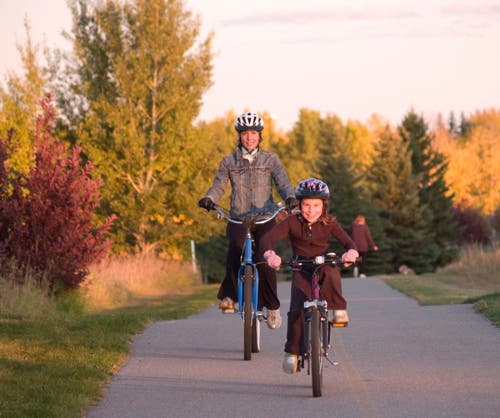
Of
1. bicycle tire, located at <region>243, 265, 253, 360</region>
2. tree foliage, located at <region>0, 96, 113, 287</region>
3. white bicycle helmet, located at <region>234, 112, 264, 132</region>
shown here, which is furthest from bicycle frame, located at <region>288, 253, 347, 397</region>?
tree foliage, located at <region>0, 96, 113, 287</region>

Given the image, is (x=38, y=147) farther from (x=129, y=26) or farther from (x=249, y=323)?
(x=129, y=26)

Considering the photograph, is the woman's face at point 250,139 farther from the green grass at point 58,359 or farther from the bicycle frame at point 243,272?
the green grass at point 58,359

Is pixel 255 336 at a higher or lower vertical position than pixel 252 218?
lower

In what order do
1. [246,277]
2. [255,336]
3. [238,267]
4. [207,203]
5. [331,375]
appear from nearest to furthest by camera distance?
[331,375] < [246,277] < [207,203] < [255,336] < [238,267]

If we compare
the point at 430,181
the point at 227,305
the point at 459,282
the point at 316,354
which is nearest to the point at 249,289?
the point at 227,305

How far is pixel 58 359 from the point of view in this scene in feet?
34.9

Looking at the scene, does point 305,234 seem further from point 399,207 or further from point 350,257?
point 399,207

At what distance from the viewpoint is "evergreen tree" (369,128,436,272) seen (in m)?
58.2

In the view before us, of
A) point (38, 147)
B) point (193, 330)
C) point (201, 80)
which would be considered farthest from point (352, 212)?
point (193, 330)

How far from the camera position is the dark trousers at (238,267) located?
36.5 ft

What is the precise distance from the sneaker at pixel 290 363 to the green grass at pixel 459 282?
968 centimetres

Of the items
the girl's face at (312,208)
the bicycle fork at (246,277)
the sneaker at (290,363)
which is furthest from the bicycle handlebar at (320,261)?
the bicycle fork at (246,277)

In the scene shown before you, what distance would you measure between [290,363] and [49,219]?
1054 centimetres

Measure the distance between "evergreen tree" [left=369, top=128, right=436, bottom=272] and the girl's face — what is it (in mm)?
47960
